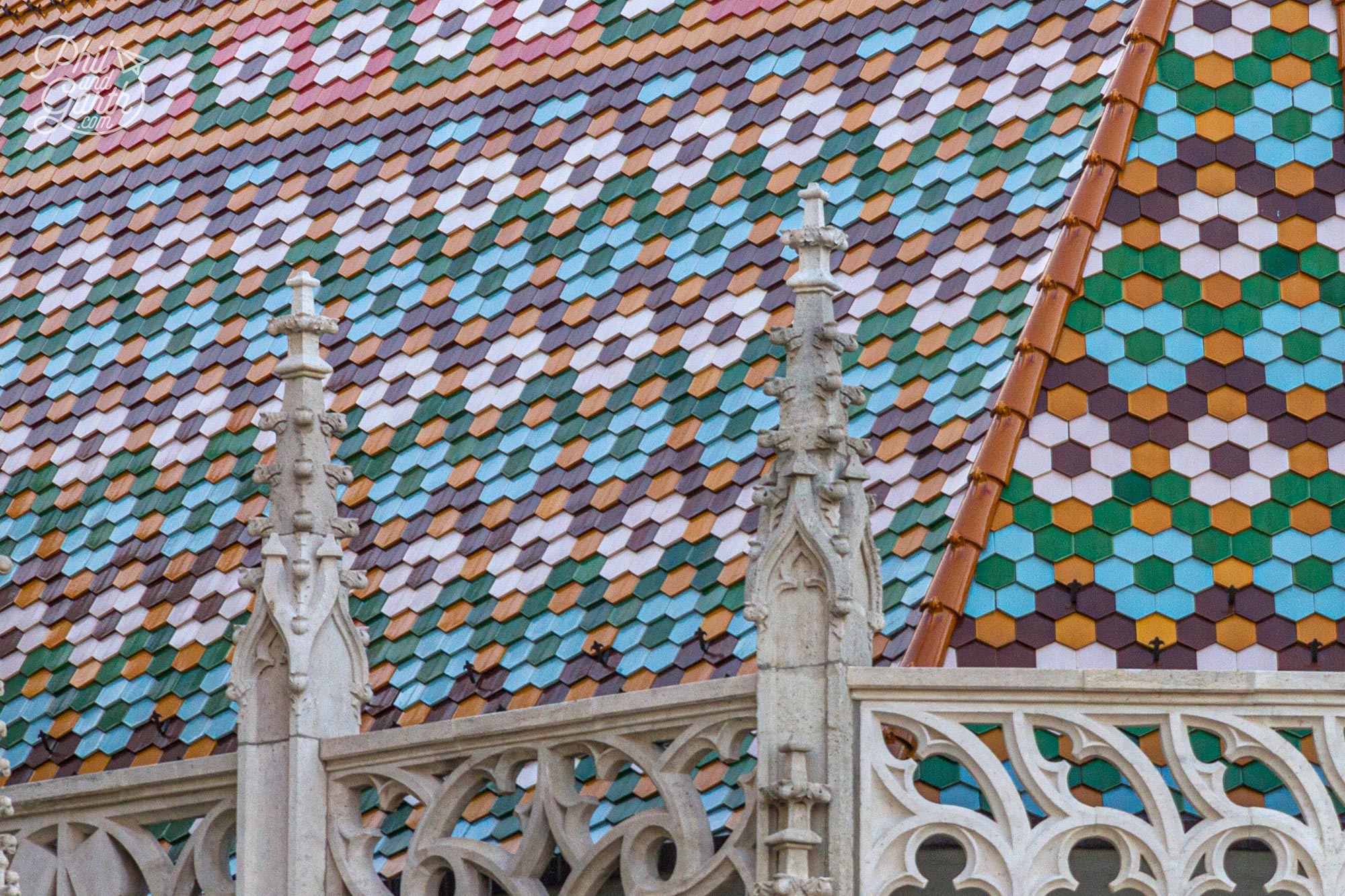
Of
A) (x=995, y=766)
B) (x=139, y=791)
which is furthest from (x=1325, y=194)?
(x=139, y=791)

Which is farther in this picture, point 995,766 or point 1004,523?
point 1004,523

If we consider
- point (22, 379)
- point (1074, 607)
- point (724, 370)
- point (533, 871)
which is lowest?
point (533, 871)

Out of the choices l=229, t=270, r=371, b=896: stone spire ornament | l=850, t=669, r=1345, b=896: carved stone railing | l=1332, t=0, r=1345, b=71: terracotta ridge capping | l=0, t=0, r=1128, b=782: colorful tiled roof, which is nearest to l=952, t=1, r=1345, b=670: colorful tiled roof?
l=1332, t=0, r=1345, b=71: terracotta ridge capping

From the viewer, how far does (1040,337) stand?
10742mm

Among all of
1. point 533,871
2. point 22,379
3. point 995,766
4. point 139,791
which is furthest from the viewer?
point 22,379

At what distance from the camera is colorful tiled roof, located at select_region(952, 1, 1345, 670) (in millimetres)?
10062

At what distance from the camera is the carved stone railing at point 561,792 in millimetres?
9000

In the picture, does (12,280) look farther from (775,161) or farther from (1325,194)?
(1325,194)

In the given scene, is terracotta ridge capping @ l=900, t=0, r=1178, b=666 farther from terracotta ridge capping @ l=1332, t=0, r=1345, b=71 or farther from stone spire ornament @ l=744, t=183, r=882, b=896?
stone spire ornament @ l=744, t=183, r=882, b=896

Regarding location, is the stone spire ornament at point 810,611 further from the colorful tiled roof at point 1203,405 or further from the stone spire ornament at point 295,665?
the stone spire ornament at point 295,665

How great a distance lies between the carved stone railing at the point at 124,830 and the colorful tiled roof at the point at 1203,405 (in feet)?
8.93

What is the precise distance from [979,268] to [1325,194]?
142 cm

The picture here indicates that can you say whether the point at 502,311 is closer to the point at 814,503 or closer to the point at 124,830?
the point at 124,830

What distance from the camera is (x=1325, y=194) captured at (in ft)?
Result: 36.1
